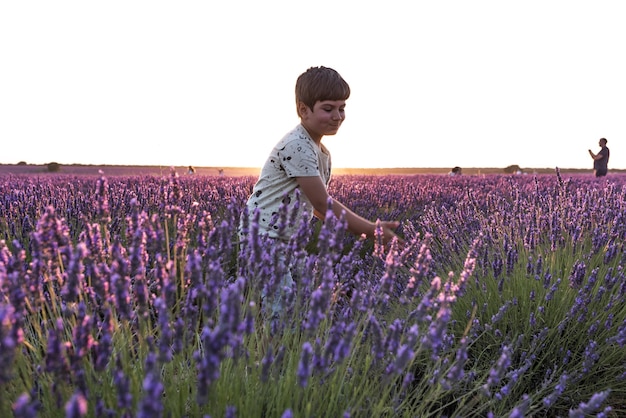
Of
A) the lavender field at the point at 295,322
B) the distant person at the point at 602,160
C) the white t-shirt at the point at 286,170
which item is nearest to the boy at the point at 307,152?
the white t-shirt at the point at 286,170

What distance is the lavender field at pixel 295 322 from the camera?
1147mm

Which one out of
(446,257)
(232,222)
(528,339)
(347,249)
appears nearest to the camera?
(232,222)

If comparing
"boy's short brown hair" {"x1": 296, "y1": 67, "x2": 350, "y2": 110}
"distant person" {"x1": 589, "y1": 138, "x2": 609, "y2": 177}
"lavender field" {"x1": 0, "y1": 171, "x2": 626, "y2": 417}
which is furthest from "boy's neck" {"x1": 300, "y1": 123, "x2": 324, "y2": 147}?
"distant person" {"x1": 589, "y1": 138, "x2": 609, "y2": 177}

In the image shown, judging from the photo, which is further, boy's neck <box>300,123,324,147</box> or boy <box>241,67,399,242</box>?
boy's neck <box>300,123,324,147</box>

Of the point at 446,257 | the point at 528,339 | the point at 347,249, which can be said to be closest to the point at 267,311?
the point at 528,339

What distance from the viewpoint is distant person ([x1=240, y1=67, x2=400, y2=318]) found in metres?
2.73

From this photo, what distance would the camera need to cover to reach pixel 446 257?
12.2 ft

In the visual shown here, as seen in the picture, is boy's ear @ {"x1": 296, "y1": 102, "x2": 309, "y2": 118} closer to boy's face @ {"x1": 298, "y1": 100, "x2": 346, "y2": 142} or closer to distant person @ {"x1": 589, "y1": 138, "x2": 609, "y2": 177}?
boy's face @ {"x1": 298, "y1": 100, "x2": 346, "y2": 142}

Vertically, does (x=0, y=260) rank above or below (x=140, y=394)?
above

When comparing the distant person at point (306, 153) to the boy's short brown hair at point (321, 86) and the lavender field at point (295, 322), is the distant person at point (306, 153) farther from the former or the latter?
the lavender field at point (295, 322)

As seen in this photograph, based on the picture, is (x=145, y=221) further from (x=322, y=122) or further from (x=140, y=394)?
(x=322, y=122)

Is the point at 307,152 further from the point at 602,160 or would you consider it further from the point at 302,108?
the point at 602,160

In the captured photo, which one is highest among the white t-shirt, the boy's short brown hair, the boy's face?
the boy's short brown hair

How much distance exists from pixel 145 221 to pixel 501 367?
3.60 ft
